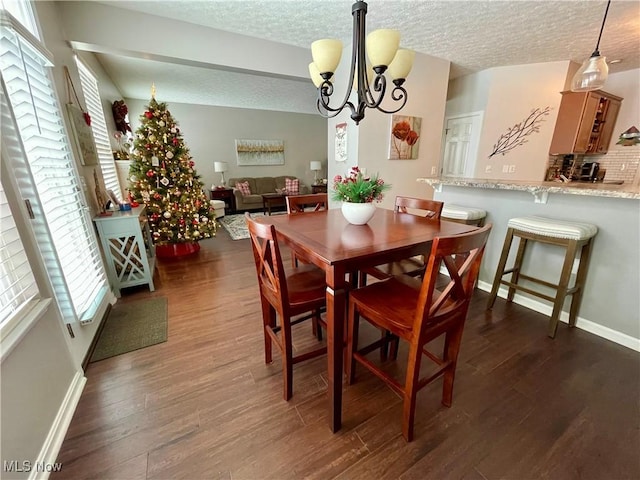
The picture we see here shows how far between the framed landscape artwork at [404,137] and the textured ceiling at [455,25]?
815 mm

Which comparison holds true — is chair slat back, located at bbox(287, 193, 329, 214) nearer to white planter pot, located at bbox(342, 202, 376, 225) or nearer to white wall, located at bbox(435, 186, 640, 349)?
white planter pot, located at bbox(342, 202, 376, 225)

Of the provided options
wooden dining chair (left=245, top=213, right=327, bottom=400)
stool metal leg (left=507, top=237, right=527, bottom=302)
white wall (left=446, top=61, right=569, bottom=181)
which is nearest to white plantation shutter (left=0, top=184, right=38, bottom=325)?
wooden dining chair (left=245, top=213, right=327, bottom=400)

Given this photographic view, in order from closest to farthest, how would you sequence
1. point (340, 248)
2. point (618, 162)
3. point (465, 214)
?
point (340, 248) → point (465, 214) → point (618, 162)

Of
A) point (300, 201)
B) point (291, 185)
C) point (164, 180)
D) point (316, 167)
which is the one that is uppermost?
point (316, 167)

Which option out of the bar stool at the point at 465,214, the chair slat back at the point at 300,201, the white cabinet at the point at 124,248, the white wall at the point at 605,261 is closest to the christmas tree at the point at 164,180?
the white cabinet at the point at 124,248

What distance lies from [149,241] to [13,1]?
2.33 metres

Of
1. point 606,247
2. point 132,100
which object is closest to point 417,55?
point 606,247

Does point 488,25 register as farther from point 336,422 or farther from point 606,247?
point 336,422

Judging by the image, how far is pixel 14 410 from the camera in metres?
0.96

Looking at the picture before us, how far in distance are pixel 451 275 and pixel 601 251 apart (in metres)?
1.73

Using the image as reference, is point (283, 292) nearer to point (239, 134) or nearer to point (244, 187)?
point (244, 187)

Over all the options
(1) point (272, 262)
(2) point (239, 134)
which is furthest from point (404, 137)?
(2) point (239, 134)

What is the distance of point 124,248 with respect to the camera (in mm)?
2467

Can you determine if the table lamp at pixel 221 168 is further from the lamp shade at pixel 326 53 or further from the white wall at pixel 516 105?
the lamp shade at pixel 326 53
